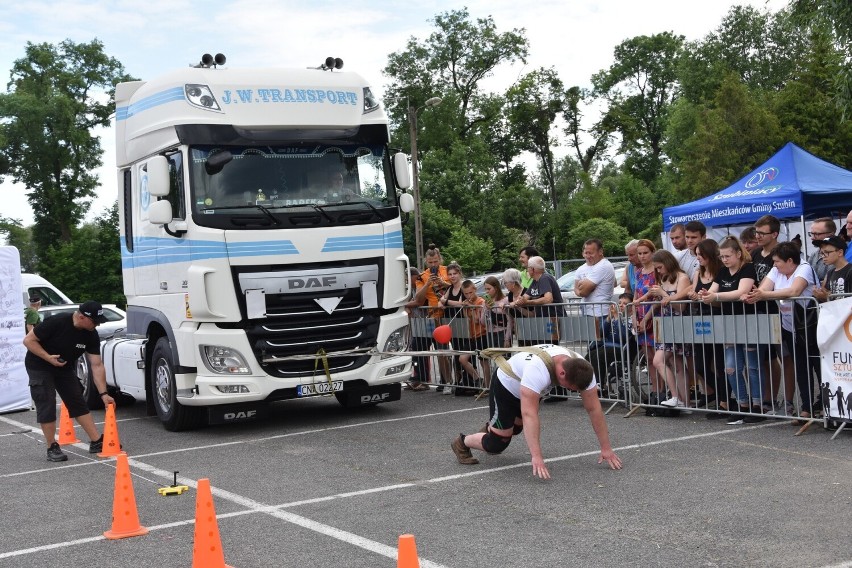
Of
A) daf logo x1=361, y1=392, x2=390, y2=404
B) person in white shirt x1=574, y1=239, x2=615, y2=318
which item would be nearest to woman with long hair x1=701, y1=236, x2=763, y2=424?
person in white shirt x1=574, y1=239, x2=615, y2=318

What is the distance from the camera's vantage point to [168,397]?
11742mm

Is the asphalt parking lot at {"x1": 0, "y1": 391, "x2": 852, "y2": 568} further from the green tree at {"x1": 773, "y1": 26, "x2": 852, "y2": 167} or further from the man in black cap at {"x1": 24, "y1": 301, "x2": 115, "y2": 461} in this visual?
the green tree at {"x1": 773, "y1": 26, "x2": 852, "y2": 167}

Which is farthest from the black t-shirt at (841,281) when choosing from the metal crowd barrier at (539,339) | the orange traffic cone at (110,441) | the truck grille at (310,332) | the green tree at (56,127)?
the green tree at (56,127)

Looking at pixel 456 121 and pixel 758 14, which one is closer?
pixel 456 121

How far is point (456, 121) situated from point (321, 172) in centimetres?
5068

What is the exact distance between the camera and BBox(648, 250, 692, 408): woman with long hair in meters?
10.6

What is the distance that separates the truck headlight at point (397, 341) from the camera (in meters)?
11.8

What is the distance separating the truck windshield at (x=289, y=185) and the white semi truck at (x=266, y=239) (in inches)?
0.6

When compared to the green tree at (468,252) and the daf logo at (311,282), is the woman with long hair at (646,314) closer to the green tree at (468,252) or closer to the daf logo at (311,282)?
the daf logo at (311,282)

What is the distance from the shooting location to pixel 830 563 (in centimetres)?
536

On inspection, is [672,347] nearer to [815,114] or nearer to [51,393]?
[51,393]

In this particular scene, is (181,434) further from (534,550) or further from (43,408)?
(534,550)

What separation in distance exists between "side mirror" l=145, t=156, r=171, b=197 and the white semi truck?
1 centimetres

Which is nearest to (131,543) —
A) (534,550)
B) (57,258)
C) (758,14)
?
(534,550)
